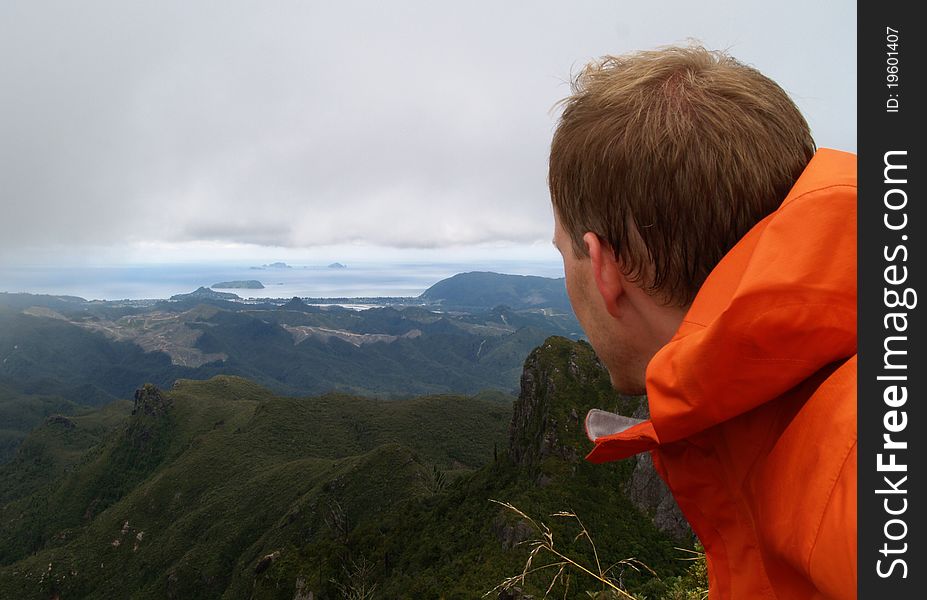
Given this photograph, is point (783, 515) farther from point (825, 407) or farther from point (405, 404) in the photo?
point (405, 404)

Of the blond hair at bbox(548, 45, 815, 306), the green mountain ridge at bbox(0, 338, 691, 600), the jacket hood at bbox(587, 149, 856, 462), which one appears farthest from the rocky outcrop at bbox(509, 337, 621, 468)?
the jacket hood at bbox(587, 149, 856, 462)

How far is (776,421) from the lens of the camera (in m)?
1.63

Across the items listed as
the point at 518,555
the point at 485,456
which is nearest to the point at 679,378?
the point at 518,555

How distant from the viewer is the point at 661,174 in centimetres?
190

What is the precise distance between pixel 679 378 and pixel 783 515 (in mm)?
469

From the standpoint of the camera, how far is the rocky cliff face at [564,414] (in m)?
42.3

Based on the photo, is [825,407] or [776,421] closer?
[825,407]

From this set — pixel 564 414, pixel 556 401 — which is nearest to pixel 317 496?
pixel 556 401

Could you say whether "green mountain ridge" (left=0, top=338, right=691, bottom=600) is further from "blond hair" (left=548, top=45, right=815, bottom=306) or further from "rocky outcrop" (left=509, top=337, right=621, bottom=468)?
"blond hair" (left=548, top=45, right=815, bottom=306)
